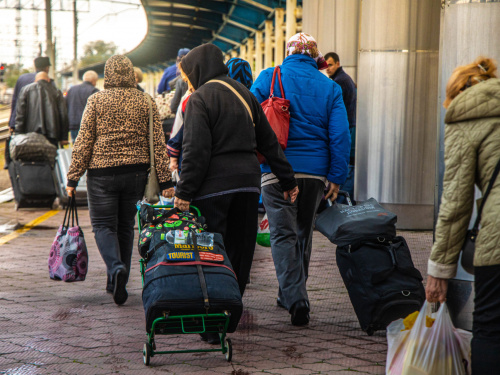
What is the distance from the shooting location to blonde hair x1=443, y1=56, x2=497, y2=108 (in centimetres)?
315

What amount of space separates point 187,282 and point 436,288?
1.39m

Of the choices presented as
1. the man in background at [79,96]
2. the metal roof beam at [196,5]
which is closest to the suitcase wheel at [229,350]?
the man in background at [79,96]

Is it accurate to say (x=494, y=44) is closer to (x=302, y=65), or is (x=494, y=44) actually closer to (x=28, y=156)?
(x=302, y=65)

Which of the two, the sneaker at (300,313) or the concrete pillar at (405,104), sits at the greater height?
the concrete pillar at (405,104)

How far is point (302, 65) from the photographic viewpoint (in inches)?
214

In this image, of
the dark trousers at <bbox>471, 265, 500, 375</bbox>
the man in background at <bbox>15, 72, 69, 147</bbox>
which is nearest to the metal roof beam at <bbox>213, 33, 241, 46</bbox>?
the man in background at <bbox>15, 72, 69, 147</bbox>

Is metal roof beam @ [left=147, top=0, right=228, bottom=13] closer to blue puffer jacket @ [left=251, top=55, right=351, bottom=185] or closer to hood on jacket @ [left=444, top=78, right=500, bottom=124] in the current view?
blue puffer jacket @ [left=251, top=55, right=351, bottom=185]

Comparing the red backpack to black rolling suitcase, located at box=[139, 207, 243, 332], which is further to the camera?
the red backpack

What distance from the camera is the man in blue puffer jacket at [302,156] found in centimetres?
529

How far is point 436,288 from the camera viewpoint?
320cm

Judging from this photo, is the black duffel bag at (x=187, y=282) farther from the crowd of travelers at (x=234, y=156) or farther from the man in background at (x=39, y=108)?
the man in background at (x=39, y=108)

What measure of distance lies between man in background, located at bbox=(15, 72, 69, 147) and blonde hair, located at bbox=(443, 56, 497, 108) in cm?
964

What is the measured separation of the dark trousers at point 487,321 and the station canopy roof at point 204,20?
16676mm

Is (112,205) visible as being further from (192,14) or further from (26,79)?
(192,14)
